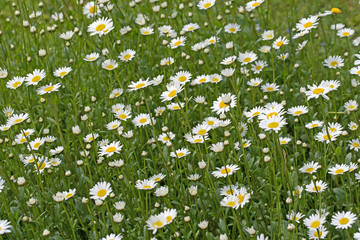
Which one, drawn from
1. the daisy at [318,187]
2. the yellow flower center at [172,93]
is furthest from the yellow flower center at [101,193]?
the daisy at [318,187]

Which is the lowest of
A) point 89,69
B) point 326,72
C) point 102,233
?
point 326,72

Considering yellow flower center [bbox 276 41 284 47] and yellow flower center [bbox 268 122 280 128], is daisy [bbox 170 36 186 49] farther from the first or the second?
yellow flower center [bbox 268 122 280 128]

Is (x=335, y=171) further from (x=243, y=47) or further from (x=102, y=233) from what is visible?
(x=243, y=47)

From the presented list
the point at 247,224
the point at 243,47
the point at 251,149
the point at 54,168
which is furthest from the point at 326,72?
the point at 54,168

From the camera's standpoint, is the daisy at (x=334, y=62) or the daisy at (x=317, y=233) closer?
the daisy at (x=317, y=233)

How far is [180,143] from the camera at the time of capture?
3.55 metres

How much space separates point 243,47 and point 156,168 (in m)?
1.58

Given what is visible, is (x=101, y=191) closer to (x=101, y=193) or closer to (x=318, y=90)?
(x=101, y=193)

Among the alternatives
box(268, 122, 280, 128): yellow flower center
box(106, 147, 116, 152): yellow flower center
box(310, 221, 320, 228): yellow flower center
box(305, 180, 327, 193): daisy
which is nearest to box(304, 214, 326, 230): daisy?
box(310, 221, 320, 228): yellow flower center

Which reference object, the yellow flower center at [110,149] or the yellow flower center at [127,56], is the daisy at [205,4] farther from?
the yellow flower center at [110,149]

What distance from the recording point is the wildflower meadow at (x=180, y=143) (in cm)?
279

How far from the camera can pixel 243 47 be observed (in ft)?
14.5

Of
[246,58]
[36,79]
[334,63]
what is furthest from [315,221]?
[36,79]

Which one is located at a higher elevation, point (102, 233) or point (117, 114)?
point (117, 114)
